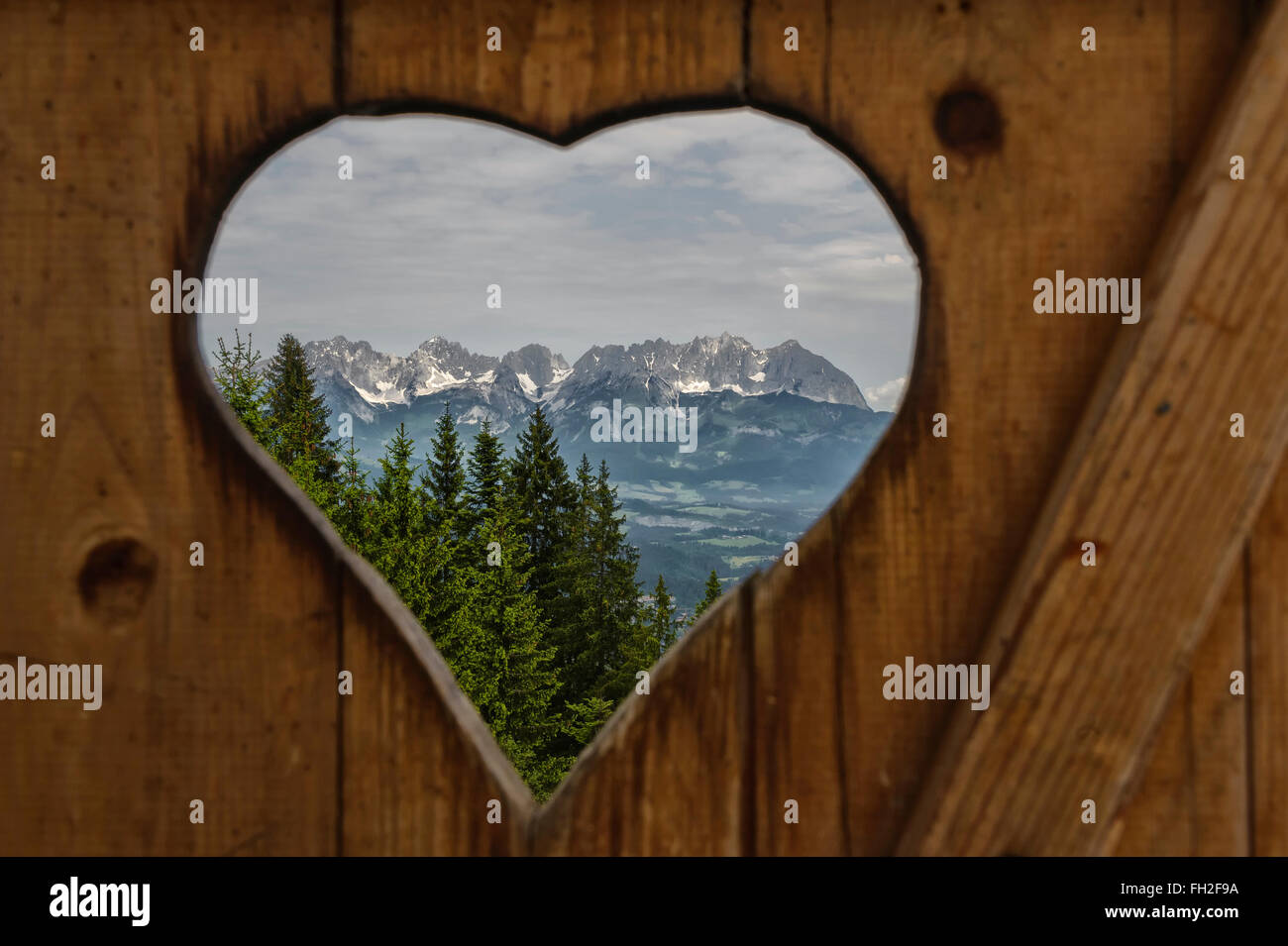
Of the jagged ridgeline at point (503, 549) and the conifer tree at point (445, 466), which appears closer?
the jagged ridgeline at point (503, 549)

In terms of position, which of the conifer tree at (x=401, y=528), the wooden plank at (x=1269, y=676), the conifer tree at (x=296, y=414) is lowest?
the conifer tree at (x=401, y=528)

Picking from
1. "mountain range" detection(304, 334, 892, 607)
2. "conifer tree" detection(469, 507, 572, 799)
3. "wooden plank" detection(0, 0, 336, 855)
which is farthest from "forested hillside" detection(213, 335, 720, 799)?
"mountain range" detection(304, 334, 892, 607)

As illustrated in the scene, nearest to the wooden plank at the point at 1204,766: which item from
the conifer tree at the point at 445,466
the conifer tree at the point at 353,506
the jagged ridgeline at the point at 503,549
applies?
the jagged ridgeline at the point at 503,549

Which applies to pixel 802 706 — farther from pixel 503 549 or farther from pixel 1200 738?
pixel 503 549

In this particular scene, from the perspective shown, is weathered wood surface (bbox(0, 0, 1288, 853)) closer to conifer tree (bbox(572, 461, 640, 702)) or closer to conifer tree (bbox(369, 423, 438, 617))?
conifer tree (bbox(369, 423, 438, 617))

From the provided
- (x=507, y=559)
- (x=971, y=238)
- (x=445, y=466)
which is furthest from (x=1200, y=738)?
(x=445, y=466)

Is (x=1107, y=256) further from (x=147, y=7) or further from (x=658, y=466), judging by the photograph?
(x=658, y=466)

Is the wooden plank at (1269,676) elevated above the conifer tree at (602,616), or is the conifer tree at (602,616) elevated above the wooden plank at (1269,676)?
the wooden plank at (1269,676)

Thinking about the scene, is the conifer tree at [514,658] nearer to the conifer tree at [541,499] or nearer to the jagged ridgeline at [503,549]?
the jagged ridgeline at [503,549]

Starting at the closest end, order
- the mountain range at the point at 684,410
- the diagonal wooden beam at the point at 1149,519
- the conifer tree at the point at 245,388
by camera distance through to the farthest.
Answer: the diagonal wooden beam at the point at 1149,519
the conifer tree at the point at 245,388
the mountain range at the point at 684,410
